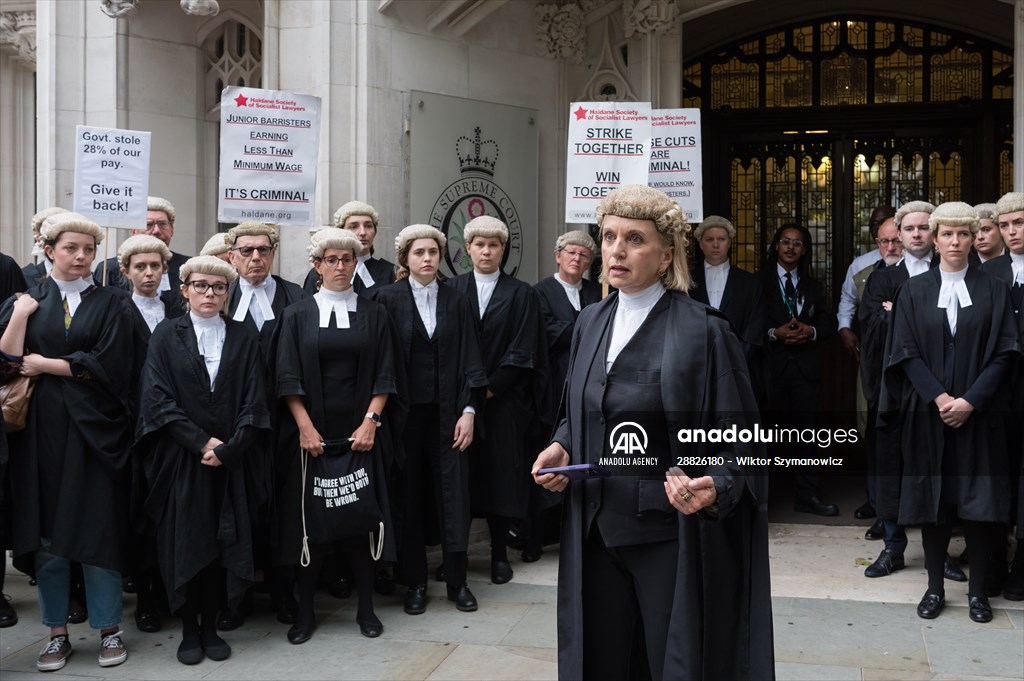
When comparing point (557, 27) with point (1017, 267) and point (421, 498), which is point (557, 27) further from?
point (421, 498)

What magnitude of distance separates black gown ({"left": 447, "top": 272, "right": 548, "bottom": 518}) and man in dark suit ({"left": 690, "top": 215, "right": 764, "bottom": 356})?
1606 millimetres

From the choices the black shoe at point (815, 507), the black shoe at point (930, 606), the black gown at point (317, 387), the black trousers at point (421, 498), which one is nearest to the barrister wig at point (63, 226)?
the black gown at point (317, 387)

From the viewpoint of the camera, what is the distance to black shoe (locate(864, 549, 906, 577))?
7.07 meters

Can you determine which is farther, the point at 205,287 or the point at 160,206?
the point at 160,206

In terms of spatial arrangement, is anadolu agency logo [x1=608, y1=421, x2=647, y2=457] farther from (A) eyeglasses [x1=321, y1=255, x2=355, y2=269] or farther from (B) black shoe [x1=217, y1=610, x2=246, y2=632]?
(B) black shoe [x1=217, y1=610, x2=246, y2=632]

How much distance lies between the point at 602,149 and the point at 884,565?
9.73 feet

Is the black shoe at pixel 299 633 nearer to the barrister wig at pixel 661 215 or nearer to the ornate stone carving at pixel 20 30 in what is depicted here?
the barrister wig at pixel 661 215

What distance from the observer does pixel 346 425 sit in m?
6.14

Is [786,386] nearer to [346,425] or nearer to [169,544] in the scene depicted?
[346,425]

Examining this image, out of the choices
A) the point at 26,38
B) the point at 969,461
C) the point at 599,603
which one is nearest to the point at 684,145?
the point at 969,461

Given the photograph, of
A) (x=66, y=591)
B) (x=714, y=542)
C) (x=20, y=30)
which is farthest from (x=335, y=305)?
(x=20, y=30)

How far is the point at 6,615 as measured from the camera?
6.37m

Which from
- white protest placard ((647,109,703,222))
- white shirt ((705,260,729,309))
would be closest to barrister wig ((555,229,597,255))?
white protest placard ((647,109,703,222))

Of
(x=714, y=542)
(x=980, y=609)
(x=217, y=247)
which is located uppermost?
(x=217, y=247)
